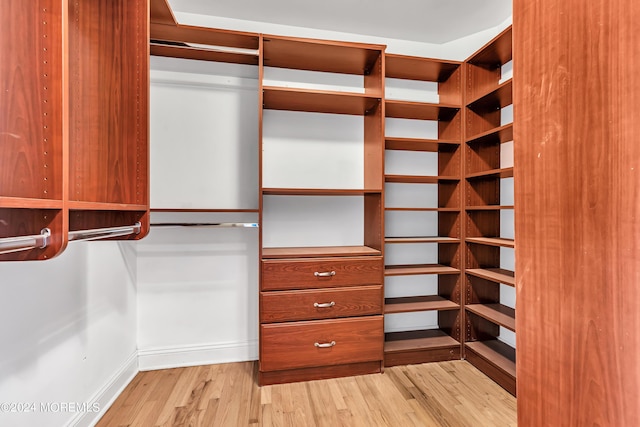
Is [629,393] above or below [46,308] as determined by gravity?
above

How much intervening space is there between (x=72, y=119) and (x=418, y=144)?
7.00 ft

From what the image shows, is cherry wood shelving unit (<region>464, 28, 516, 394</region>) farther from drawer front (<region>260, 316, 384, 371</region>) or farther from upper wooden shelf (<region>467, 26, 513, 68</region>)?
drawer front (<region>260, 316, 384, 371</region>)

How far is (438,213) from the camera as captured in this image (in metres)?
2.62

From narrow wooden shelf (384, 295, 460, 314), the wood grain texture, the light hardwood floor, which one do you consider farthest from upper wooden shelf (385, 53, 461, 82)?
the light hardwood floor

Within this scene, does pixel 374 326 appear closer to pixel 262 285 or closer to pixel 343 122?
pixel 262 285

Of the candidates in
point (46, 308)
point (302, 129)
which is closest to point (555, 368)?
point (46, 308)

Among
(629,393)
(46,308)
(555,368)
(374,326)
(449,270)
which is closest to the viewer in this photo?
(629,393)

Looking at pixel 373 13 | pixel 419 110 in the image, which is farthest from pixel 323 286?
A: pixel 373 13

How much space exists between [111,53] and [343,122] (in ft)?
5.16

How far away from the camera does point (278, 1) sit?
Result: 2.13m

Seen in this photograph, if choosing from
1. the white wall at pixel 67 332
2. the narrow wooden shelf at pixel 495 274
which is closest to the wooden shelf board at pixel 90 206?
the white wall at pixel 67 332

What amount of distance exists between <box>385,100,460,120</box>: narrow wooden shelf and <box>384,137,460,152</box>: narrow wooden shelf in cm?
24

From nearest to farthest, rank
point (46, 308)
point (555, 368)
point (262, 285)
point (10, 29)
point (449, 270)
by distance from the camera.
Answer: point (555, 368) < point (10, 29) < point (46, 308) < point (262, 285) < point (449, 270)

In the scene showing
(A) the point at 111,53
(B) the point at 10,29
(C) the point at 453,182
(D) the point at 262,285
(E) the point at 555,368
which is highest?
(A) the point at 111,53
